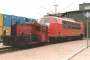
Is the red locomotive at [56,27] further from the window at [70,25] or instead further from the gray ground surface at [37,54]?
the gray ground surface at [37,54]

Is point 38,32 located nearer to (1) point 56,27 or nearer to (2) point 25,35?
(2) point 25,35

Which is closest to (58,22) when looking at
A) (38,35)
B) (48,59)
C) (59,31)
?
(59,31)

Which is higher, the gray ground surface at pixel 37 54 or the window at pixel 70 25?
the window at pixel 70 25

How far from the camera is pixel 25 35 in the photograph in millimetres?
15344

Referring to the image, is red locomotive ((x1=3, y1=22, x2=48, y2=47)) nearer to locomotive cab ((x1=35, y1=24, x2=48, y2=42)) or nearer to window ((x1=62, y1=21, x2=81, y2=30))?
locomotive cab ((x1=35, y1=24, x2=48, y2=42))

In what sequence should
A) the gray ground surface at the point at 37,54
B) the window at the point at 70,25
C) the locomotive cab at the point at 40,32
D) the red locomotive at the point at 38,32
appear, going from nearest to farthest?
the gray ground surface at the point at 37,54
the red locomotive at the point at 38,32
the locomotive cab at the point at 40,32
the window at the point at 70,25

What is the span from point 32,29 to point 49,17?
16.1 ft

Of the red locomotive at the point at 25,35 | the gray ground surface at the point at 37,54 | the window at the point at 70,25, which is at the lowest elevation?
the gray ground surface at the point at 37,54

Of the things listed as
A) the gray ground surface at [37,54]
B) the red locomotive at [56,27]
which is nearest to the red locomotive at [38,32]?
the red locomotive at [56,27]

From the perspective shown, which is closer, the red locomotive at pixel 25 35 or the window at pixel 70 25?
the red locomotive at pixel 25 35

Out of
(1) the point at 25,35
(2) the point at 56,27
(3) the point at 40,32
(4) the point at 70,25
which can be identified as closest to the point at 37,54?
(1) the point at 25,35

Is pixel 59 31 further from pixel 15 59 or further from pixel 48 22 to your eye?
pixel 15 59

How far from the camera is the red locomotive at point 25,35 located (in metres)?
14.6

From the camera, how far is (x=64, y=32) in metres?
23.0
